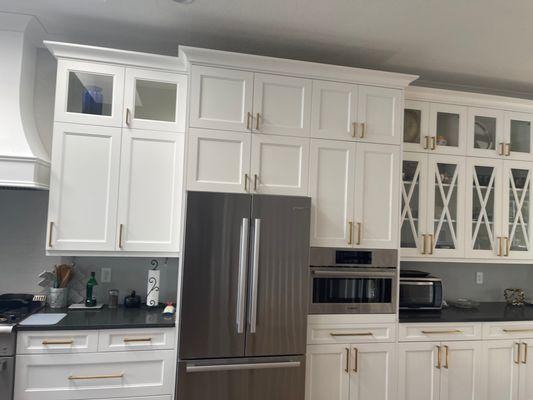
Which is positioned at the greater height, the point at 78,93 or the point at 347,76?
the point at 347,76

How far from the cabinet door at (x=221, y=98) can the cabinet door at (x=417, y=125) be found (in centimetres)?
134

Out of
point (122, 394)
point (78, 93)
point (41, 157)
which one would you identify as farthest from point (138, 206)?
point (122, 394)

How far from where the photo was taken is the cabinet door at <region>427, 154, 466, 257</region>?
296 cm

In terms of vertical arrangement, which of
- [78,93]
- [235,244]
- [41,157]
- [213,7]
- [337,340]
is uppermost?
[213,7]

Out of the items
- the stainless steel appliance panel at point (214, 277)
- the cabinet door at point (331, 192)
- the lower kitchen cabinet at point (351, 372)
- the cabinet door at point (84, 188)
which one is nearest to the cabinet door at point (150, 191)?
the cabinet door at point (84, 188)

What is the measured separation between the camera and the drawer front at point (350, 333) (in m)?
2.46

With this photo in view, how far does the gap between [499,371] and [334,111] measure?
2.33 metres

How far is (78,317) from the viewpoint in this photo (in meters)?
2.34

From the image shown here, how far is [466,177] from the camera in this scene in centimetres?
302

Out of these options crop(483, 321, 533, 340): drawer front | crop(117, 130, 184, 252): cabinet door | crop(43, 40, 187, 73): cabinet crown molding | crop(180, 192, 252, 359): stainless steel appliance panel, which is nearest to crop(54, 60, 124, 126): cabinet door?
crop(43, 40, 187, 73): cabinet crown molding

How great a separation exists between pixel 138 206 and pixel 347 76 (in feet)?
5.59

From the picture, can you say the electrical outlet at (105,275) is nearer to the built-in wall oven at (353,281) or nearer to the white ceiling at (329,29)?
the built-in wall oven at (353,281)

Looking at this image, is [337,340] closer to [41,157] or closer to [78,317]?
[78,317]

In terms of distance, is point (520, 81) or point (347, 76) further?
point (520, 81)
